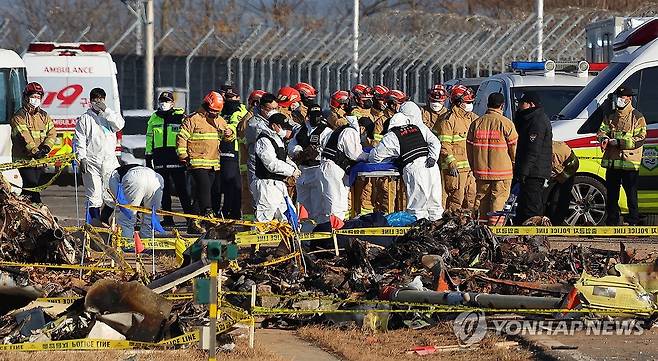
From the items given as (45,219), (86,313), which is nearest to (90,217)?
(45,219)

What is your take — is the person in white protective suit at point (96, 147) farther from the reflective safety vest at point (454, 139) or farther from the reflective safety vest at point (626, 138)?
the reflective safety vest at point (626, 138)

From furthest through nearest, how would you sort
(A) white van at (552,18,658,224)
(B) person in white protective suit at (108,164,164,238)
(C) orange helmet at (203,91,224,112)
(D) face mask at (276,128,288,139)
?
(C) orange helmet at (203,91,224,112) < (A) white van at (552,18,658,224) < (B) person in white protective suit at (108,164,164,238) < (D) face mask at (276,128,288,139)

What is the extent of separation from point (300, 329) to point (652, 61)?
8.13m

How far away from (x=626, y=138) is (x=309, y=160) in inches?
141

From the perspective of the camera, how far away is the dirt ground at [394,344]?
1002 cm

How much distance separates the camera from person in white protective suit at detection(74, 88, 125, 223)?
17.4m

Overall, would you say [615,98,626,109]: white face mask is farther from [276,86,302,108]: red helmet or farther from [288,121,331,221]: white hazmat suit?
[276,86,302,108]: red helmet

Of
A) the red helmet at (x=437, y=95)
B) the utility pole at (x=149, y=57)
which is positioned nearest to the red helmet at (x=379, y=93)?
the red helmet at (x=437, y=95)

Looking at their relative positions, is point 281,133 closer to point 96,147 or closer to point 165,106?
point 96,147

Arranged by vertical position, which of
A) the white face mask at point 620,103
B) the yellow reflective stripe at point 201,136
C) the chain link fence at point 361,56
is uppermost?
the chain link fence at point 361,56

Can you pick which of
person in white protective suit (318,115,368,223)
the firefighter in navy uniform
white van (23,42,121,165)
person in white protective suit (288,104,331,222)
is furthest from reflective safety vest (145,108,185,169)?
white van (23,42,121,165)

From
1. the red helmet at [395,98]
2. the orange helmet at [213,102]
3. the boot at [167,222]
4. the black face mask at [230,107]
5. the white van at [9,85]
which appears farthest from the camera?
the white van at [9,85]

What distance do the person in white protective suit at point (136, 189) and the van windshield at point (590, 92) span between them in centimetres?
527

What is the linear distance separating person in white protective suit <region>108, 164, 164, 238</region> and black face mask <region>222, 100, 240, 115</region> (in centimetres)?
454
